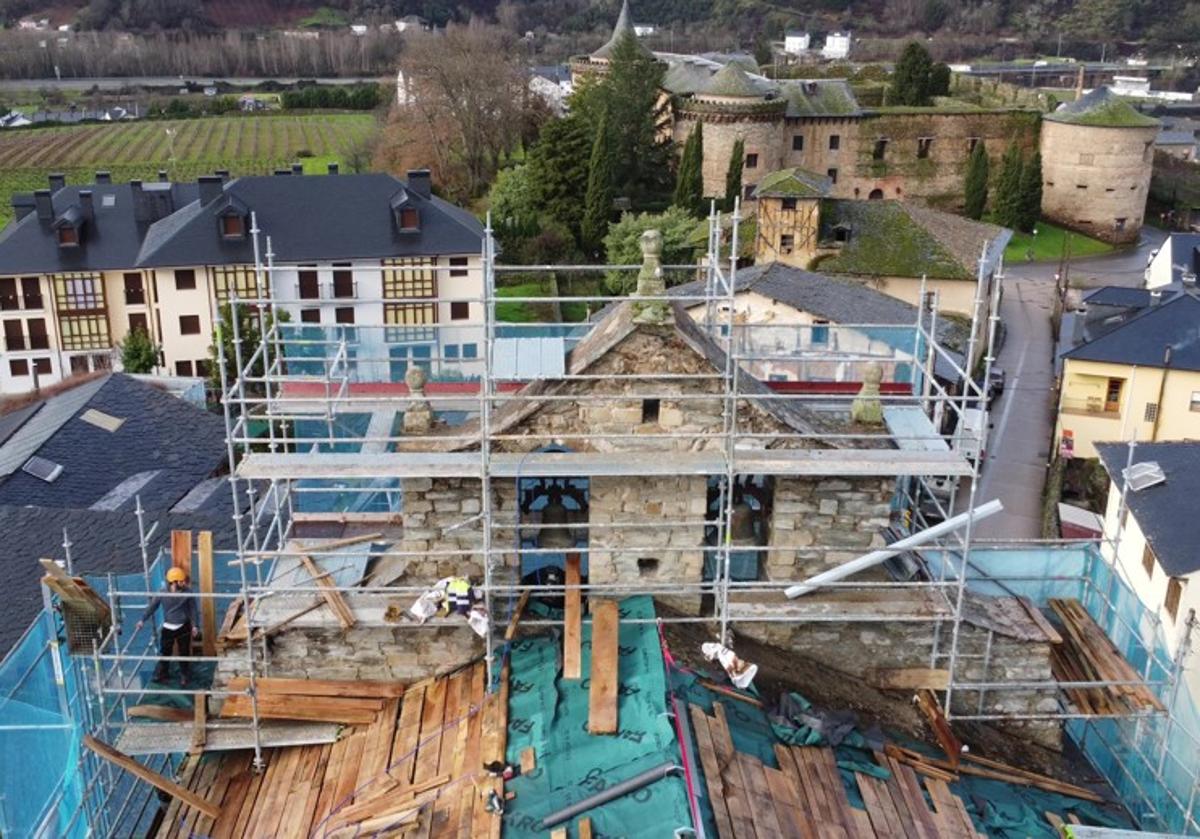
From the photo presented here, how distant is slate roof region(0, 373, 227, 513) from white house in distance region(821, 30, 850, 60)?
10350 cm

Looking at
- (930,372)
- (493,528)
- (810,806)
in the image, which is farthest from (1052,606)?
(493,528)

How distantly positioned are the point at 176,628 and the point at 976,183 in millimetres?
54781

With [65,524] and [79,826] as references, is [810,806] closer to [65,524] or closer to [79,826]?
[79,826]

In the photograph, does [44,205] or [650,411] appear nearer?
[650,411]

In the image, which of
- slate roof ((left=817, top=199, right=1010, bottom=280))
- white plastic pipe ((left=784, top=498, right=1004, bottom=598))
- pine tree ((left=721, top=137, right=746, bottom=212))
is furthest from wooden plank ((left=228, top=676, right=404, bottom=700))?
pine tree ((left=721, top=137, right=746, bottom=212))

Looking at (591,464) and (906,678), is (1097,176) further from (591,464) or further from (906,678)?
(591,464)

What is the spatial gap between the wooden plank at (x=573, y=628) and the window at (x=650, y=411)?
2187mm

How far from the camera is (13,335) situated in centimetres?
4459

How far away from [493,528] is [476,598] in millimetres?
865

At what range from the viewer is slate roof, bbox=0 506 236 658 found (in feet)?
60.4

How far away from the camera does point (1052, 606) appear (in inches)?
691

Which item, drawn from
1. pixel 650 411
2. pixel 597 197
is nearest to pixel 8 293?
pixel 597 197

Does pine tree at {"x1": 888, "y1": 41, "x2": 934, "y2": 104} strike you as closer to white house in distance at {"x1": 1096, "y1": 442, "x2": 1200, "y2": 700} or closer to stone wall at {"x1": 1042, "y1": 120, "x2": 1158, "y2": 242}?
stone wall at {"x1": 1042, "y1": 120, "x2": 1158, "y2": 242}

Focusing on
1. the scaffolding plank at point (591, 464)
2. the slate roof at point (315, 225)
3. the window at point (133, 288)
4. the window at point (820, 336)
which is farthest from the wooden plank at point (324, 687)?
the window at point (133, 288)
